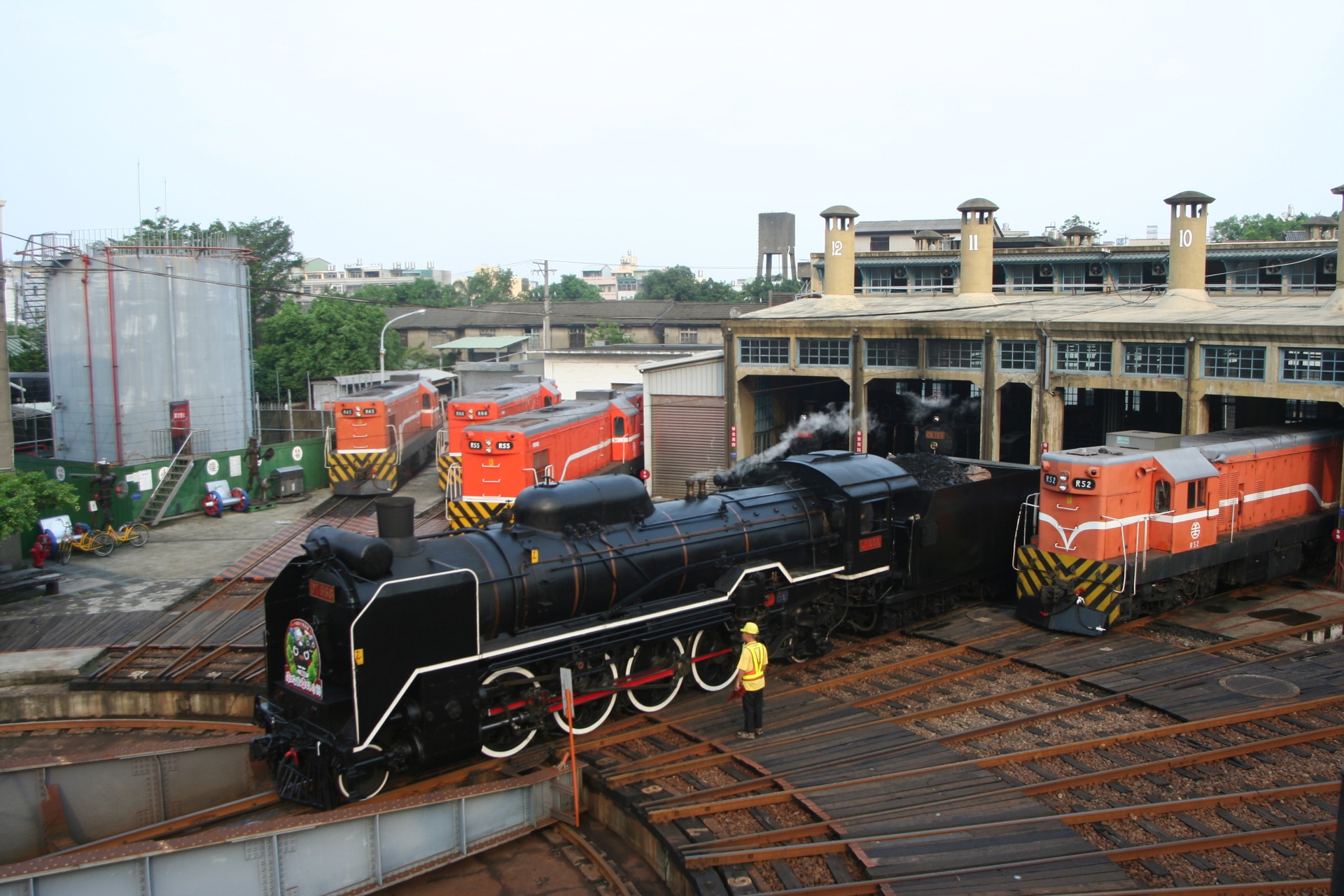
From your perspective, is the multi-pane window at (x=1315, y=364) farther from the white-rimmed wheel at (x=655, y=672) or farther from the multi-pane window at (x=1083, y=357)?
the white-rimmed wheel at (x=655, y=672)

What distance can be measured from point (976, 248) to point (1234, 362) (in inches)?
352

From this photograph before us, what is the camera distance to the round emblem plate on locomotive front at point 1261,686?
38.7 ft

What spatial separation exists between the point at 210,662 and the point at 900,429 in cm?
2213

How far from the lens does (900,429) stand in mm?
30859

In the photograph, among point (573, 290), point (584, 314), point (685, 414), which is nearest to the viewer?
point (685, 414)

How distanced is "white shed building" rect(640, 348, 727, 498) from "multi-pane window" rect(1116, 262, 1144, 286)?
54.6 feet

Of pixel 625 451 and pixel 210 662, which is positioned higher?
pixel 625 451

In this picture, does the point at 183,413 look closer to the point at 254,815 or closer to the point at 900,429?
the point at 254,815

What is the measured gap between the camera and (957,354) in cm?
2428

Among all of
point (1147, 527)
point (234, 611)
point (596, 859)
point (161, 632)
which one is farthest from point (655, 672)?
point (161, 632)

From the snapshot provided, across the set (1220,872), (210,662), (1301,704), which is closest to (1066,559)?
(1301,704)

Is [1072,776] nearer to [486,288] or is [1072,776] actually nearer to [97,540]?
[97,540]

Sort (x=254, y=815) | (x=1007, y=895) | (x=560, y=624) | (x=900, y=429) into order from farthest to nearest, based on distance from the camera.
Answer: (x=900, y=429)
(x=560, y=624)
(x=254, y=815)
(x=1007, y=895)

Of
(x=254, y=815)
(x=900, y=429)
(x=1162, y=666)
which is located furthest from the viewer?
(x=900, y=429)
